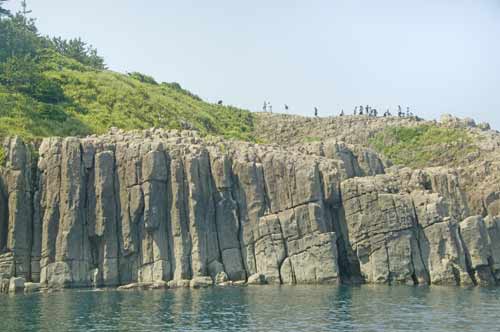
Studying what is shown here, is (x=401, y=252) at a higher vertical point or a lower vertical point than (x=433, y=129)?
lower

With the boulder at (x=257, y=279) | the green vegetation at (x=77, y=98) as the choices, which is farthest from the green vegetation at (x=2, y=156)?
the boulder at (x=257, y=279)

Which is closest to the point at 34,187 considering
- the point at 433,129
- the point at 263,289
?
the point at 263,289

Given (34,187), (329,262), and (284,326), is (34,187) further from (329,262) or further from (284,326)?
(284,326)

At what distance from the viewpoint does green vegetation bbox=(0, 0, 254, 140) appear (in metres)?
112

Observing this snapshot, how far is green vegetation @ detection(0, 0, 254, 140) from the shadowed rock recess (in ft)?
43.6

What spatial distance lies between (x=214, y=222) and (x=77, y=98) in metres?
52.1

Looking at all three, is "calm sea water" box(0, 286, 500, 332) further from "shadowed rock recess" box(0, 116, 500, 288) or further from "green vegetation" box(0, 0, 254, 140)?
"green vegetation" box(0, 0, 254, 140)

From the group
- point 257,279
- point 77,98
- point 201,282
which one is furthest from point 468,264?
point 77,98

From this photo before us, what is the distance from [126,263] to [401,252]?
101ft

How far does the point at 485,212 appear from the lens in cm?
10006

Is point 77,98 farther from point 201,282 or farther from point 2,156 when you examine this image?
point 201,282

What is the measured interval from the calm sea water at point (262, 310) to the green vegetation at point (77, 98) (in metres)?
34.7

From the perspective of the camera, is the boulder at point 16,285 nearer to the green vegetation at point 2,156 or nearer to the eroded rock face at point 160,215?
the eroded rock face at point 160,215

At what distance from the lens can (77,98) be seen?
433 ft
